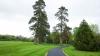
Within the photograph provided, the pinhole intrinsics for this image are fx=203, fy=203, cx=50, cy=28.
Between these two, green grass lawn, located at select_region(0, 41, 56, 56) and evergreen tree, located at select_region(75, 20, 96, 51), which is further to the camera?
evergreen tree, located at select_region(75, 20, 96, 51)

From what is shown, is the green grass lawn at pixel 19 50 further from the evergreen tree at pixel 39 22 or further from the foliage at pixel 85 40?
the evergreen tree at pixel 39 22

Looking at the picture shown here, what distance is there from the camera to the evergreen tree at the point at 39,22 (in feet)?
229

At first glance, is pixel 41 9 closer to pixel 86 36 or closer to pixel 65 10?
pixel 65 10

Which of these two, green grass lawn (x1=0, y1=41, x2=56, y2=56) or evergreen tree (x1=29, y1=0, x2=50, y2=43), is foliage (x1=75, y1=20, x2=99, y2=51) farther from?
evergreen tree (x1=29, y1=0, x2=50, y2=43)

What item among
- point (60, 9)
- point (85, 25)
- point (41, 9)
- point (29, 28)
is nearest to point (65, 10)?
point (60, 9)

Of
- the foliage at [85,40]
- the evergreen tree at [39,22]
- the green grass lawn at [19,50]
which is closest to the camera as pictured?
the green grass lawn at [19,50]

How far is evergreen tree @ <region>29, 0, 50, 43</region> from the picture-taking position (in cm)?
6981

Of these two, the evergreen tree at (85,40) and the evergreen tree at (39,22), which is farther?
the evergreen tree at (39,22)

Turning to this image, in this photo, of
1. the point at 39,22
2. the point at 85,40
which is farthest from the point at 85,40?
the point at 39,22

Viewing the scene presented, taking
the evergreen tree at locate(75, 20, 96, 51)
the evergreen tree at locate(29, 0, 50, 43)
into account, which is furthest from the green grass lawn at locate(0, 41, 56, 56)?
the evergreen tree at locate(29, 0, 50, 43)

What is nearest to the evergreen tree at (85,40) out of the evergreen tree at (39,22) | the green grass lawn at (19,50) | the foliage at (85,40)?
the foliage at (85,40)

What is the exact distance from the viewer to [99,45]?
44250 mm

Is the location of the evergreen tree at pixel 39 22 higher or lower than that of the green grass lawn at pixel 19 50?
higher

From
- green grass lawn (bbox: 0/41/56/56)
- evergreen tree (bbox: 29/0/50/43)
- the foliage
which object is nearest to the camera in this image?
green grass lawn (bbox: 0/41/56/56)
